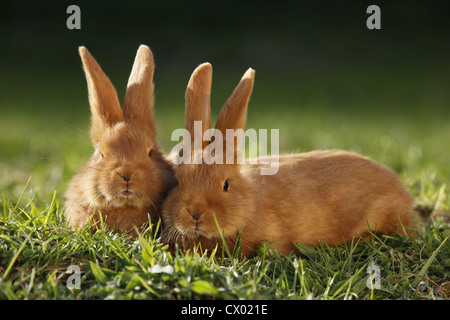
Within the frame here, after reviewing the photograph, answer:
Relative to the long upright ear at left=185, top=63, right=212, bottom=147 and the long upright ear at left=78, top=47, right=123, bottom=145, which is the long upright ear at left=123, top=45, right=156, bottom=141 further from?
the long upright ear at left=185, top=63, right=212, bottom=147

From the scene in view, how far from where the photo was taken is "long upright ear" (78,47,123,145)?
3.63m

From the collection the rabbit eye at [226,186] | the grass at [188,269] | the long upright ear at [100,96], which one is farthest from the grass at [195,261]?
the rabbit eye at [226,186]

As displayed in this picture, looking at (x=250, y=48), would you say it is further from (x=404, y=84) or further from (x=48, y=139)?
(x=48, y=139)

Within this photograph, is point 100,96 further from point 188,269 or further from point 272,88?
point 272,88

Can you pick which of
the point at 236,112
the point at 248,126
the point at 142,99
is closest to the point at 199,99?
the point at 236,112

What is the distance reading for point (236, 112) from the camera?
3.50m

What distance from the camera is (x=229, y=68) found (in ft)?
44.3

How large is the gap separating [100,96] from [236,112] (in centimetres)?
93

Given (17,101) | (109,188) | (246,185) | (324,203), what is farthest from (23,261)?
(17,101)

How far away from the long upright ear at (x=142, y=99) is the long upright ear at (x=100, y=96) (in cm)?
8

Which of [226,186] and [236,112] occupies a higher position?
[236,112]

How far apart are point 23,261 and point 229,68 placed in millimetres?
11057

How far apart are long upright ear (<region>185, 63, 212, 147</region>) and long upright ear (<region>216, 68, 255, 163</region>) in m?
0.11

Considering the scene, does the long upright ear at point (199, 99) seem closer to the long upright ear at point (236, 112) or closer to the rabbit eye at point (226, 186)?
the long upright ear at point (236, 112)
